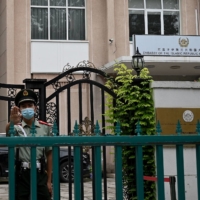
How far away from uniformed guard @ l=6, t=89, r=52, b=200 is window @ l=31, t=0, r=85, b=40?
44.7ft

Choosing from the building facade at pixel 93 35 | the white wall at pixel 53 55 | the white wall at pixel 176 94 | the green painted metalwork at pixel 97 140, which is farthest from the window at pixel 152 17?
the green painted metalwork at pixel 97 140

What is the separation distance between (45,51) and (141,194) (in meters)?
14.6

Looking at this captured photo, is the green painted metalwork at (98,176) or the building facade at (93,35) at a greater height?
the building facade at (93,35)

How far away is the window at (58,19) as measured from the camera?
60.8 feet

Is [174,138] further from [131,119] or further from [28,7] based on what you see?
[28,7]

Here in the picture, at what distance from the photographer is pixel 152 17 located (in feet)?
63.7

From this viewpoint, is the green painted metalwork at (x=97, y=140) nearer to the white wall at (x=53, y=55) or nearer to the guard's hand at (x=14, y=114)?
the guard's hand at (x=14, y=114)

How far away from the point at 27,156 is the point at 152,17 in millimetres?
15258

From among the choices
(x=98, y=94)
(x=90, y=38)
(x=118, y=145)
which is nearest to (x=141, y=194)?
(x=118, y=145)

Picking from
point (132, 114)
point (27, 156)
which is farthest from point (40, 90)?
point (27, 156)

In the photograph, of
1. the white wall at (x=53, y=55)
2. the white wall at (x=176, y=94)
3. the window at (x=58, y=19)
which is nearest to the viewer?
the white wall at (x=176, y=94)

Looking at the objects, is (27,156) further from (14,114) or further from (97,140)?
(97,140)

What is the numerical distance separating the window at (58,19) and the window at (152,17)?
6.00 feet

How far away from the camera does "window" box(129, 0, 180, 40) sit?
759 inches
